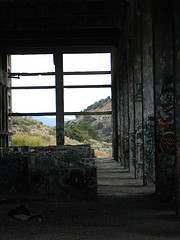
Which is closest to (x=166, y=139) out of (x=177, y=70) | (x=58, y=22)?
(x=177, y=70)

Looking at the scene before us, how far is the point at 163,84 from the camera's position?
8.42m

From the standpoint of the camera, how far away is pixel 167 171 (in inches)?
320

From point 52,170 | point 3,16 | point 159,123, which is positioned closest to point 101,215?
point 52,170

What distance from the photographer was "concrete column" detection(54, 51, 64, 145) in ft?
91.4

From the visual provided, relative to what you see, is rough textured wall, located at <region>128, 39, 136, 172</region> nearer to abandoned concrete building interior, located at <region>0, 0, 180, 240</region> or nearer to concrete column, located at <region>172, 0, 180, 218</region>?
abandoned concrete building interior, located at <region>0, 0, 180, 240</region>

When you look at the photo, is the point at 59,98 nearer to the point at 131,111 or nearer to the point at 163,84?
the point at 131,111

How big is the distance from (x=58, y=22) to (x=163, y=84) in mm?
14183

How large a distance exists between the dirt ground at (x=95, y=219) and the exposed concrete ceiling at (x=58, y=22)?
12503mm

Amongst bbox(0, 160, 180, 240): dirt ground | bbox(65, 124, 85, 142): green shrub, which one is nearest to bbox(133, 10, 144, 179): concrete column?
bbox(0, 160, 180, 240): dirt ground

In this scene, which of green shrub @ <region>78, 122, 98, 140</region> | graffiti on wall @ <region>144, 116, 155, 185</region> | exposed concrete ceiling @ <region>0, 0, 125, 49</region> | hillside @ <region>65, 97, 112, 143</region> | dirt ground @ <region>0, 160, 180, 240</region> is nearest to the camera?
dirt ground @ <region>0, 160, 180, 240</region>

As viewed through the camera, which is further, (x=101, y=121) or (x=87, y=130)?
(x=101, y=121)

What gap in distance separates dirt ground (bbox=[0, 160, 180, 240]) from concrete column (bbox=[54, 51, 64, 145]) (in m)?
19.0

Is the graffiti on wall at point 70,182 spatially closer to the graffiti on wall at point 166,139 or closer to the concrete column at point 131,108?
the graffiti on wall at point 166,139

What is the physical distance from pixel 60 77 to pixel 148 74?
17.7m
